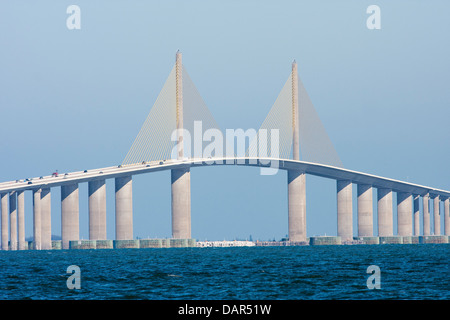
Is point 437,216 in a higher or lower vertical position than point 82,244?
higher

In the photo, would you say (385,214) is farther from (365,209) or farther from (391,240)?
(365,209)

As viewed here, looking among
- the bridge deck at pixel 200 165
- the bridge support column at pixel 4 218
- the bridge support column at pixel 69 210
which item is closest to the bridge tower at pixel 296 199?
the bridge deck at pixel 200 165

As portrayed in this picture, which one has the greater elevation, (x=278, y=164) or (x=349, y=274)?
(x=278, y=164)

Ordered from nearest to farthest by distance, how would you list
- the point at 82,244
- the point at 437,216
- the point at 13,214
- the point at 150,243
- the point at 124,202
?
the point at 124,202 < the point at 82,244 < the point at 13,214 < the point at 150,243 < the point at 437,216

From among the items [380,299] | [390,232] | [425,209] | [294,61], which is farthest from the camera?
[425,209]

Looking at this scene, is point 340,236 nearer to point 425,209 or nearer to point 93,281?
point 425,209

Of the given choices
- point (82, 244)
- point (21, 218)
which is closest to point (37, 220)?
point (82, 244)
